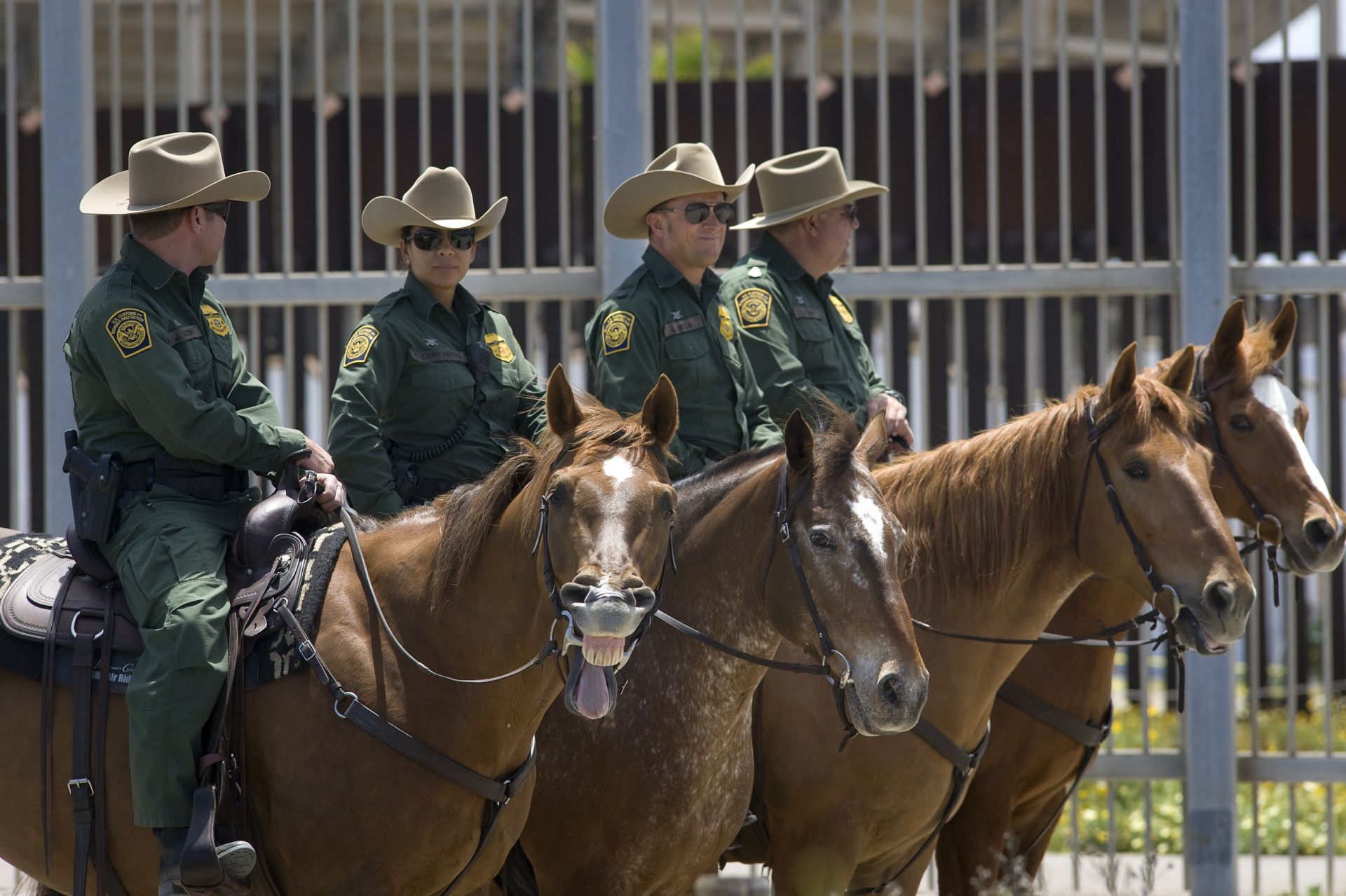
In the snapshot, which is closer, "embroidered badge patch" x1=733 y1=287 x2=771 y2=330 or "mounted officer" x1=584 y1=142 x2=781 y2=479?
"mounted officer" x1=584 y1=142 x2=781 y2=479

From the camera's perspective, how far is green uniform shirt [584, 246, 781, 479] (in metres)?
4.95

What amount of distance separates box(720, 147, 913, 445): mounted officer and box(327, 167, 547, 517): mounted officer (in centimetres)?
86

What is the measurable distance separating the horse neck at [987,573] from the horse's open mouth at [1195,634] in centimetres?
42

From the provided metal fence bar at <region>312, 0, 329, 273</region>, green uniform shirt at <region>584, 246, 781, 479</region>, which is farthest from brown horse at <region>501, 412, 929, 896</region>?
metal fence bar at <region>312, 0, 329, 273</region>

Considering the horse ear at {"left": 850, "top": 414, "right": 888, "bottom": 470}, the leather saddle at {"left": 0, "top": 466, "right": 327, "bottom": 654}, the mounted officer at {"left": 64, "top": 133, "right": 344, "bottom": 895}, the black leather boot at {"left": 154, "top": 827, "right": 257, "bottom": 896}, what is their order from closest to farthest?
the black leather boot at {"left": 154, "top": 827, "right": 257, "bottom": 896} < the mounted officer at {"left": 64, "top": 133, "right": 344, "bottom": 895} < the leather saddle at {"left": 0, "top": 466, "right": 327, "bottom": 654} < the horse ear at {"left": 850, "top": 414, "right": 888, "bottom": 470}

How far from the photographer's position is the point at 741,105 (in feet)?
22.9

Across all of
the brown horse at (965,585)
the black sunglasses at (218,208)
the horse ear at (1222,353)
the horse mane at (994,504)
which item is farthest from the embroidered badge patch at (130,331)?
the horse ear at (1222,353)

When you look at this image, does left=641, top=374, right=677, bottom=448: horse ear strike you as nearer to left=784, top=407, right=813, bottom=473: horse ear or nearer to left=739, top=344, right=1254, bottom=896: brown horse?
left=784, top=407, right=813, bottom=473: horse ear

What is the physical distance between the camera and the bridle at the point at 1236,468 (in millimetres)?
5098

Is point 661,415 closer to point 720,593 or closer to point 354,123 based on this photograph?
point 720,593

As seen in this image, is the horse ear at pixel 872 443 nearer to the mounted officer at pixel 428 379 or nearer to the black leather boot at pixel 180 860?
the mounted officer at pixel 428 379

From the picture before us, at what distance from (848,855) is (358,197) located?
403 centimetres

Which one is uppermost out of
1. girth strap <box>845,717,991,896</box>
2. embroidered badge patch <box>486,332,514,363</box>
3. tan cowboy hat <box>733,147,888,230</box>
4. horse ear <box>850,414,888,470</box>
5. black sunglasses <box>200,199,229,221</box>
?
tan cowboy hat <box>733,147,888,230</box>

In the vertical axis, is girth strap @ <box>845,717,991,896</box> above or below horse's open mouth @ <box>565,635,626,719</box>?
below
